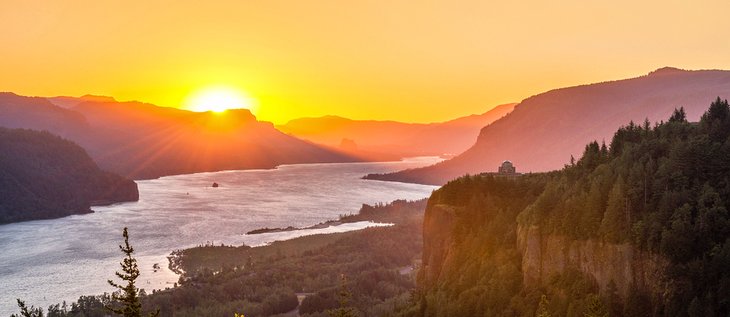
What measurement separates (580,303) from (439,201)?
72.0 feet

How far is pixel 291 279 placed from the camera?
73562 millimetres

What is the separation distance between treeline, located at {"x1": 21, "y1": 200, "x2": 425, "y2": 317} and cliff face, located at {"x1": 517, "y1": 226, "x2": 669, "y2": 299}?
1386 centimetres

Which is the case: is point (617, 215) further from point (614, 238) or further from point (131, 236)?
point (131, 236)

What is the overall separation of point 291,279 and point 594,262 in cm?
4813

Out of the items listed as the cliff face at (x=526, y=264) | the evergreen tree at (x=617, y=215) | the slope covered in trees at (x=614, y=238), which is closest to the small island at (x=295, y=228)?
the cliff face at (x=526, y=264)

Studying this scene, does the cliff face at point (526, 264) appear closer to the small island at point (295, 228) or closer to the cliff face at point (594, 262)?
the cliff face at point (594, 262)

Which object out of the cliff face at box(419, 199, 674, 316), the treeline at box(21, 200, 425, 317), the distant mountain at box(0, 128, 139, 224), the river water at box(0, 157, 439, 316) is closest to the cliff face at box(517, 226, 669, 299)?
the cliff face at box(419, 199, 674, 316)

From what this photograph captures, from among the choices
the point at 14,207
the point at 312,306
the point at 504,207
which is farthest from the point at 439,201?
the point at 14,207

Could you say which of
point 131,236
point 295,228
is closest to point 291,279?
point 131,236

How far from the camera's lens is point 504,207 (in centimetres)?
4669

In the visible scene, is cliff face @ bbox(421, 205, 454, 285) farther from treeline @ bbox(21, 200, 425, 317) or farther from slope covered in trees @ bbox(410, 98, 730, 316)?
treeline @ bbox(21, 200, 425, 317)

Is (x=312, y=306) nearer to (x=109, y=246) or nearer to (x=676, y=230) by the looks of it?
(x=676, y=230)

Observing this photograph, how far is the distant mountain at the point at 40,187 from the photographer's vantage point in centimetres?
16212

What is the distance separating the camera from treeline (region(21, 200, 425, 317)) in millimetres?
→ 60531
